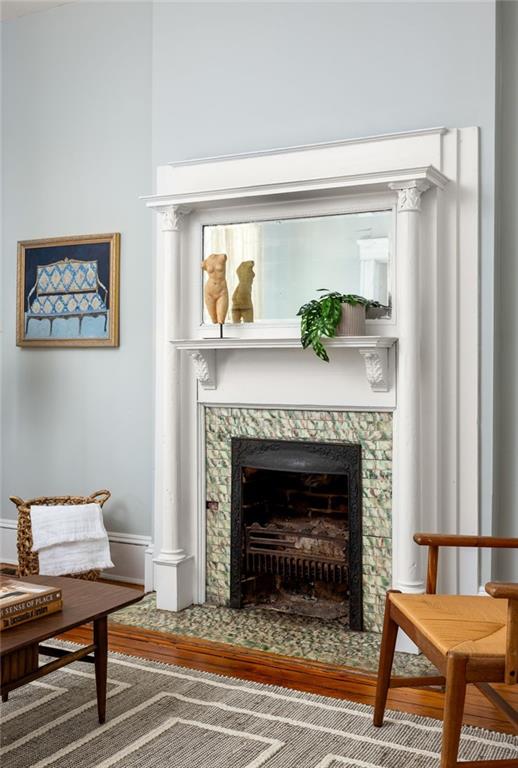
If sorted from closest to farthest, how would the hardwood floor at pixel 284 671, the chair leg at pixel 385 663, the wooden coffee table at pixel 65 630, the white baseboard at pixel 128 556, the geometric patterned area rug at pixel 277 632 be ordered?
1. the wooden coffee table at pixel 65 630
2. the chair leg at pixel 385 663
3. the hardwood floor at pixel 284 671
4. the geometric patterned area rug at pixel 277 632
5. the white baseboard at pixel 128 556

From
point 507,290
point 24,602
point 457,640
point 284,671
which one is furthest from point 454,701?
point 507,290

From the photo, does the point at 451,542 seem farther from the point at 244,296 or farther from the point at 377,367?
the point at 244,296

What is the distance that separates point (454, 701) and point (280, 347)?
169cm

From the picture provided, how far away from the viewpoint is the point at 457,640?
1956mm

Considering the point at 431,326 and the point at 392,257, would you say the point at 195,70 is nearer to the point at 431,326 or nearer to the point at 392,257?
the point at 392,257

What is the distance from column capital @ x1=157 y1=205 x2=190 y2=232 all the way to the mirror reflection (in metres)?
0.15

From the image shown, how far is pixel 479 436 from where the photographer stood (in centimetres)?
303

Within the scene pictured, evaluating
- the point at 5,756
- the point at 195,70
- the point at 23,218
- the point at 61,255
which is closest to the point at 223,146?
the point at 195,70

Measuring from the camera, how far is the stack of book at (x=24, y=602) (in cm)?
213

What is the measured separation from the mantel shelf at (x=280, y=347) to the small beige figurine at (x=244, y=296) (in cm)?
11

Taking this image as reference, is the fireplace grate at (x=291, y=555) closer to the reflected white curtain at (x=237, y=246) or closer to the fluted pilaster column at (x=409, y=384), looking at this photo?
the fluted pilaster column at (x=409, y=384)

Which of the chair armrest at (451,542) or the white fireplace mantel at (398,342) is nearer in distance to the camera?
the chair armrest at (451,542)

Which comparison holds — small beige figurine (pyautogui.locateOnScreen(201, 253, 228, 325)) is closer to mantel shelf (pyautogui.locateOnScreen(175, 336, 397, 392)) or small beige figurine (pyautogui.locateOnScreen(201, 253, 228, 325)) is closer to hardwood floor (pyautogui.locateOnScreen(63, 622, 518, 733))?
mantel shelf (pyautogui.locateOnScreen(175, 336, 397, 392))

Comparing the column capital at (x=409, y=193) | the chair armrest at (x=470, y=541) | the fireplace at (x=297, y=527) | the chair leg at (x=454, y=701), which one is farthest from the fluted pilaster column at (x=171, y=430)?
the chair leg at (x=454, y=701)
